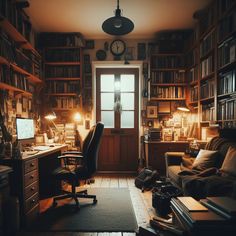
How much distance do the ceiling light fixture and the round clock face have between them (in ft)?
5.19

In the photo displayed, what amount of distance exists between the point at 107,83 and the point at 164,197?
9.25 feet

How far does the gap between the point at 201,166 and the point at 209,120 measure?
978 millimetres

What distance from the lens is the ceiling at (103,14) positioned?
3.16 metres

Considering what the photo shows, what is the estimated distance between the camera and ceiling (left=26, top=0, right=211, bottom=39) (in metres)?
3.16

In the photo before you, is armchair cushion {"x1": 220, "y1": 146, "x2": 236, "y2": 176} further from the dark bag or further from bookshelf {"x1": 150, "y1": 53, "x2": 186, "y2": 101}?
bookshelf {"x1": 150, "y1": 53, "x2": 186, "y2": 101}

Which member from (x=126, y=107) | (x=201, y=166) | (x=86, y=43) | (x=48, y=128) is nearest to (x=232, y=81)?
(x=201, y=166)

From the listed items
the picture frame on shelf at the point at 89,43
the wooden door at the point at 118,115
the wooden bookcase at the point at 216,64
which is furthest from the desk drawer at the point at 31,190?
the picture frame on shelf at the point at 89,43

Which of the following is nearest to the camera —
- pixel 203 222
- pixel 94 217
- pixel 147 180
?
pixel 203 222

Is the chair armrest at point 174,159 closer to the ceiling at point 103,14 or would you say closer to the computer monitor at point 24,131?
the computer monitor at point 24,131

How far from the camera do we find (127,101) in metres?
4.55

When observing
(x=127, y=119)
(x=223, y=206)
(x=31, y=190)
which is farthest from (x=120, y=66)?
(x=223, y=206)

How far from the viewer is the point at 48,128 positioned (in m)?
4.16

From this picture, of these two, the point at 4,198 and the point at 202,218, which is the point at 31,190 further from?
the point at 202,218

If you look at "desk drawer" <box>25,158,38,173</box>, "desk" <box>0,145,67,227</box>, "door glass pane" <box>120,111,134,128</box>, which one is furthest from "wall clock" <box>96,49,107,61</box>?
"desk drawer" <box>25,158,38,173</box>
